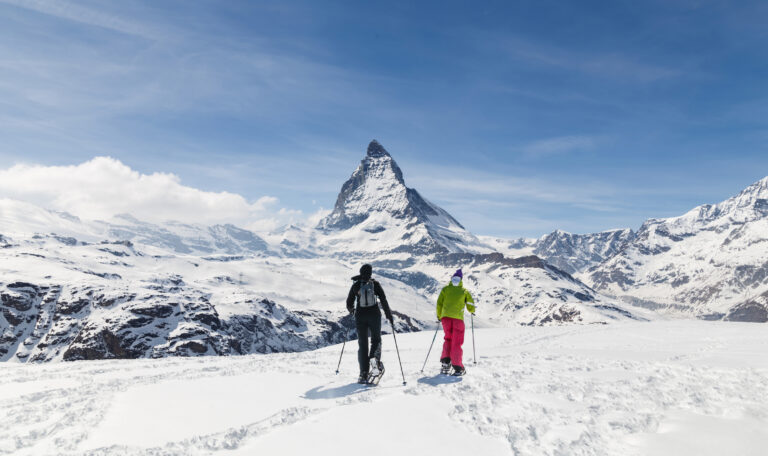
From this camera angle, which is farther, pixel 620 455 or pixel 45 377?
pixel 45 377

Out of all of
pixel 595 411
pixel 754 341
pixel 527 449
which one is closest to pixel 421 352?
pixel 595 411

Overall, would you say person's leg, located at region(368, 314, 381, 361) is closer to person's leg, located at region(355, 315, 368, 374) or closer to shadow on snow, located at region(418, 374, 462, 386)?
person's leg, located at region(355, 315, 368, 374)

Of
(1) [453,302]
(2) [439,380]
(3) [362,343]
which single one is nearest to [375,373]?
(3) [362,343]

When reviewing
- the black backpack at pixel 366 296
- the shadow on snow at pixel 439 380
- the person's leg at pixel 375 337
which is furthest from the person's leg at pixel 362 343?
the shadow on snow at pixel 439 380

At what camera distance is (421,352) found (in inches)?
829

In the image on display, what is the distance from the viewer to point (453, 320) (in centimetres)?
1531

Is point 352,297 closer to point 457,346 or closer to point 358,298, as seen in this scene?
point 358,298

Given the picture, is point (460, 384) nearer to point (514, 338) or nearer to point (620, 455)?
point (620, 455)

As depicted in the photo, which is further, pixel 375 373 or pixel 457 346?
pixel 457 346

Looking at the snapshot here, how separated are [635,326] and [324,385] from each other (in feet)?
82.4

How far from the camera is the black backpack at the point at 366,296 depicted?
13828 millimetres

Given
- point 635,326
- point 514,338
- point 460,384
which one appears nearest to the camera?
point 460,384

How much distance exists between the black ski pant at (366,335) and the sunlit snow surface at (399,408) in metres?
0.79

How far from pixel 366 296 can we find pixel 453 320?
11.0 ft
